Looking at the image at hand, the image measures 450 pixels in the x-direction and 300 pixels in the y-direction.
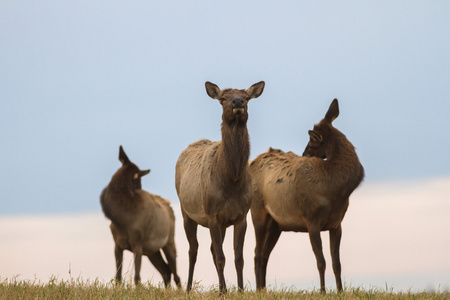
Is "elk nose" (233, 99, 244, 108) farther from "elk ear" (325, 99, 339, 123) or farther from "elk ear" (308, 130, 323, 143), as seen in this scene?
"elk ear" (325, 99, 339, 123)

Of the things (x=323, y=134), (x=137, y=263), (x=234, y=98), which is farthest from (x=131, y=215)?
(x=234, y=98)

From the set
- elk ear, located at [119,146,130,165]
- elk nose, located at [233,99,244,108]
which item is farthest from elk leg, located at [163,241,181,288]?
elk nose, located at [233,99,244,108]

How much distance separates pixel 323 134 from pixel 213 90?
8.93 feet

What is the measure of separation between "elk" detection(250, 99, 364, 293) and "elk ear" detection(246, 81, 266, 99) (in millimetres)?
2010

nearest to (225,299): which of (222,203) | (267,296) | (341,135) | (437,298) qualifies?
(267,296)

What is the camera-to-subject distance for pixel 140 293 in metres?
10.1

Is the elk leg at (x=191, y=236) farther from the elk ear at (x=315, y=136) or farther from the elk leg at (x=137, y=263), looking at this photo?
the elk leg at (x=137, y=263)

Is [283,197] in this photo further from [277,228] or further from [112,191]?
[112,191]

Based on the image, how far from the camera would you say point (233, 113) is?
1026 centimetres

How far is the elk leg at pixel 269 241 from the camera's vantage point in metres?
13.3

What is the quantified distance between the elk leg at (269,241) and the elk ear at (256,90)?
10.4 ft

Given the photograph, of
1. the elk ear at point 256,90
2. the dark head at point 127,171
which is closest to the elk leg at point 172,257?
the dark head at point 127,171

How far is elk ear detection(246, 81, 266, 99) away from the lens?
1098 cm

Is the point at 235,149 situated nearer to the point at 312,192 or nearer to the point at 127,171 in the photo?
the point at 312,192
